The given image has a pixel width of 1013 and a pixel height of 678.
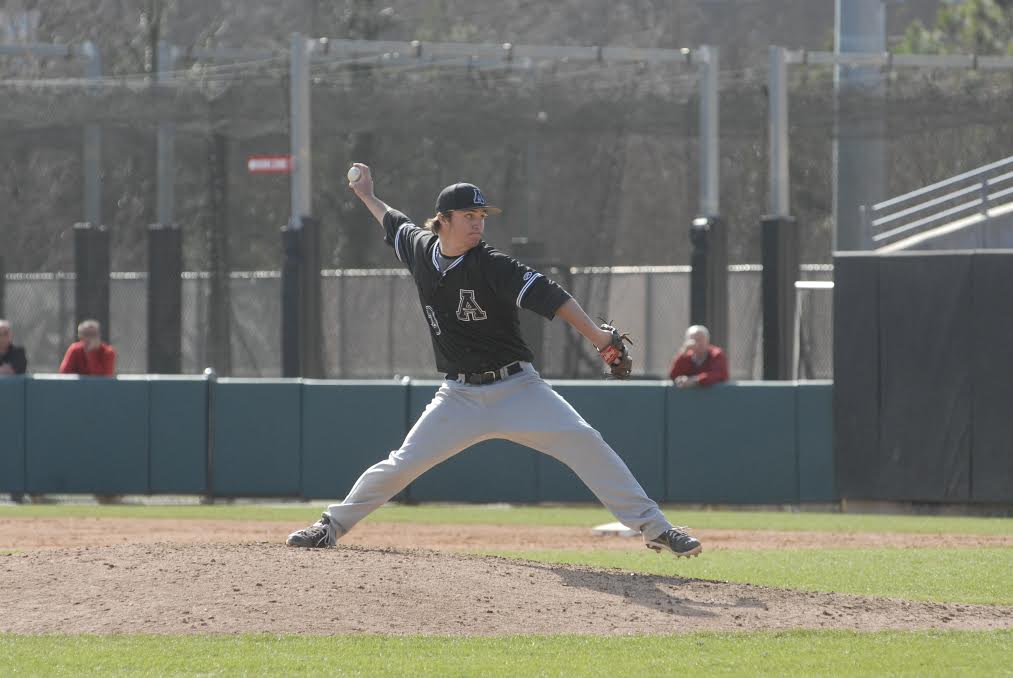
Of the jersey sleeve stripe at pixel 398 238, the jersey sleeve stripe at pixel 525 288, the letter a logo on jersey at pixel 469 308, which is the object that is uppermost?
the jersey sleeve stripe at pixel 398 238

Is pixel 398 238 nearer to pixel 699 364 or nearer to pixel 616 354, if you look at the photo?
pixel 616 354

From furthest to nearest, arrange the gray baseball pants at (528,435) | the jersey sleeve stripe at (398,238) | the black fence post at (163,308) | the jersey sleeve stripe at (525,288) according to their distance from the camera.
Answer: the black fence post at (163,308) → the jersey sleeve stripe at (398,238) → the gray baseball pants at (528,435) → the jersey sleeve stripe at (525,288)

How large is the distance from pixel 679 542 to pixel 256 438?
828cm

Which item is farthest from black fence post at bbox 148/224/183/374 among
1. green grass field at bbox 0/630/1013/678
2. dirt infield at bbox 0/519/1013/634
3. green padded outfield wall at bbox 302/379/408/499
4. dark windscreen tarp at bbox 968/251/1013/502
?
green grass field at bbox 0/630/1013/678

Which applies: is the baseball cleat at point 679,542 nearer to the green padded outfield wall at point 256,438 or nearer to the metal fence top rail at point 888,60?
the green padded outfield wall at point 256,438

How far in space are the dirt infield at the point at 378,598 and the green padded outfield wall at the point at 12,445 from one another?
721cm

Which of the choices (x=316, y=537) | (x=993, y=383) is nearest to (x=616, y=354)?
(x=316, y=537)

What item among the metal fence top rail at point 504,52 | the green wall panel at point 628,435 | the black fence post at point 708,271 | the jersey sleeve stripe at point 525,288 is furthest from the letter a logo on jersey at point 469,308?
the metal fence top rail at point 504,52

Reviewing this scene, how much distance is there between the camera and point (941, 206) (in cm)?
2119

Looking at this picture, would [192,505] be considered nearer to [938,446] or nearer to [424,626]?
[938,446]

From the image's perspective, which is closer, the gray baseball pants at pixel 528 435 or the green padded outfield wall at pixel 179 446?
the gray baseball pants at pixel 528 435

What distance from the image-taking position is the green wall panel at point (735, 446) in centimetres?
1430

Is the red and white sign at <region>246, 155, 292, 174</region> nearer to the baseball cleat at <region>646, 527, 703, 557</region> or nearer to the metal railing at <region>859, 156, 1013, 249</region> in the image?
the metal railing at <region>859, 156, 1013, 249</region>

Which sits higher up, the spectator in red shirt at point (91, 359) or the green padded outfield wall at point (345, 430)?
the spectator in red shirt at point (91, 359)
